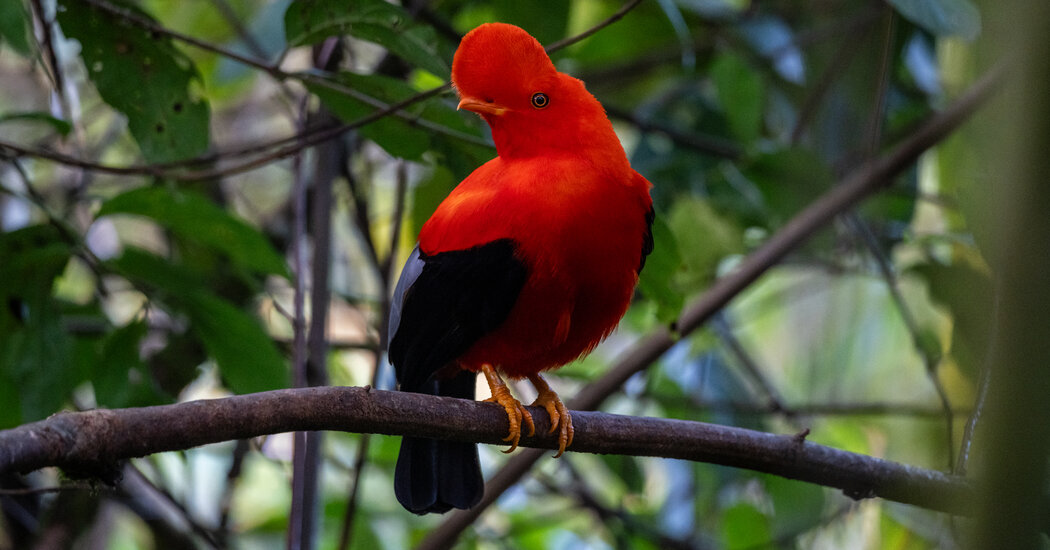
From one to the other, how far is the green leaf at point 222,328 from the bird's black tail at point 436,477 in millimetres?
429

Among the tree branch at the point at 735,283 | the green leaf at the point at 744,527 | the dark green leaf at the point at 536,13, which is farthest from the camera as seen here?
the green leaf at the point at 744,527

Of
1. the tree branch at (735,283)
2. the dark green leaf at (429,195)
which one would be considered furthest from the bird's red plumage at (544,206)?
the dark green leaf at (429,195)

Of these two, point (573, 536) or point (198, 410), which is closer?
point (198, 410)

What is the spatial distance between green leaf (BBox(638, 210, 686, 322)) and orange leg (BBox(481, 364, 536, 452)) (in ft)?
1.50

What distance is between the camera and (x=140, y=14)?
2303 mm

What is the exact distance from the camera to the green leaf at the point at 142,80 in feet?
7.22

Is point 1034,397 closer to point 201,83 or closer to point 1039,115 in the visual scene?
point 1039,115

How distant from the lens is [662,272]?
2.31 meters

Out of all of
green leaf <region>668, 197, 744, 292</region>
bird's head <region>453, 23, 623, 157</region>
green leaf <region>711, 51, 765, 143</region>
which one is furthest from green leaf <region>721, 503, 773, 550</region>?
bird's head <region>453, 23, 623, 157</region>

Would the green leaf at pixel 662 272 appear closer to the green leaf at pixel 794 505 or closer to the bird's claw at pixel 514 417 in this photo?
the bird's claw at pixel 514 417

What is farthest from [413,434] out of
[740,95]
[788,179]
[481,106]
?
[740,95]

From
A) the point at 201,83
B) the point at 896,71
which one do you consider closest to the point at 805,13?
the point at 896,71

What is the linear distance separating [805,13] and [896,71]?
0.60 metres

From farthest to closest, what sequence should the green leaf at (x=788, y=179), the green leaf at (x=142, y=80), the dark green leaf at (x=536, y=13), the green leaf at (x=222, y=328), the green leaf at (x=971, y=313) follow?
1. the green leaf at (x=788, y=179)
2. the dark green leaf at (x=536, y=13)
3. the green leaf at (x=222, y=328)
4. the green leaf at (x=142, y=80)
5. the green leaf at (x=971, y=313)
